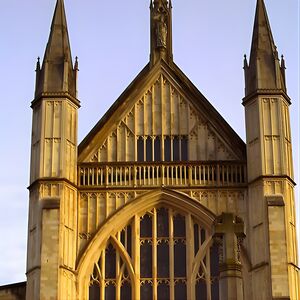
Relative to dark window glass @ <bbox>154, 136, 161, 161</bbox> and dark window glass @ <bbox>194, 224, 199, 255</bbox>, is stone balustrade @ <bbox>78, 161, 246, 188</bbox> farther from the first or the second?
dark window glass @ <bbox>194, 224, 199, 255</bbox>

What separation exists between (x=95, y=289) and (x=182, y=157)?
16.7ft

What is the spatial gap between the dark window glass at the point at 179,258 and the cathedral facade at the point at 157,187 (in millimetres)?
35

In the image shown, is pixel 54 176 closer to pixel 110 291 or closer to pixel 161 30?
pixel 110 291

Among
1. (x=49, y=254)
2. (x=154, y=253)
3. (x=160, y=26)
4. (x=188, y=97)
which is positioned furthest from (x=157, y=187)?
(x=160, y=26)

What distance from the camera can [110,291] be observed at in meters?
28.7

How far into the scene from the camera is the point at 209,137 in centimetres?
3067

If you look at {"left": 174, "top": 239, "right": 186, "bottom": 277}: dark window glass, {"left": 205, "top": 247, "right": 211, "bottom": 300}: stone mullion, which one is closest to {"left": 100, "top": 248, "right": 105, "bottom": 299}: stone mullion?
{"left": 174, "top": 239, "right": 186, "bottom": 277}: dark window glass

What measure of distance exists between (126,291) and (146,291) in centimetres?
60

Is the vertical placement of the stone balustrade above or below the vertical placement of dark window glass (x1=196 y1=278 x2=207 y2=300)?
above

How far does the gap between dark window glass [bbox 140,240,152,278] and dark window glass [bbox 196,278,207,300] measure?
58.5 inches

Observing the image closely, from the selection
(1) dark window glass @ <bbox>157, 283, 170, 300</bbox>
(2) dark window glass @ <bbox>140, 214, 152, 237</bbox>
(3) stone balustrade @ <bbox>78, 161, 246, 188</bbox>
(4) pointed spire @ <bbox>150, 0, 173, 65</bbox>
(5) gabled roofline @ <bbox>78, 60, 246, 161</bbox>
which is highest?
(4) pointed spire @ <bbox>150, 0, 173, 65</bbox>

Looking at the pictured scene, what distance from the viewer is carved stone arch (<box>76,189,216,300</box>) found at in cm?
2888

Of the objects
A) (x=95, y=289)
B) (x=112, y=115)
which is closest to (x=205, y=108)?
(x=112, y=115)

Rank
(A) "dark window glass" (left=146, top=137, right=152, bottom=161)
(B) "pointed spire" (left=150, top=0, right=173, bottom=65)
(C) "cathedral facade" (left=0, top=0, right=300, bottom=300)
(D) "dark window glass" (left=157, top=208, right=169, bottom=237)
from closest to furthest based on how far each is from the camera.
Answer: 1. (C) "cathedral facade" (left=0, top=0, right=300, bottom=300)
2. (D) "dark window glass" (left=157, top=208, right=169, bottom=237)
3. (A) "dark window glass" (left=146, top=137, right=152, bottom=161)
4. (B) "pointed spire" (left=150, top=0, right=173, bottom=65)
